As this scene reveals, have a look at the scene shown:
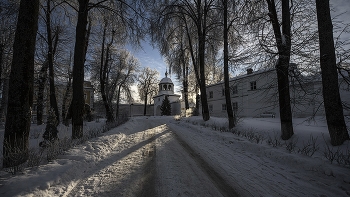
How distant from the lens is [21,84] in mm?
3750

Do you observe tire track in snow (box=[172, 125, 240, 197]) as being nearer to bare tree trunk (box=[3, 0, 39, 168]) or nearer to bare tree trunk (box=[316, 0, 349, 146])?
bare tree trunk (box=[316, 0, 349, 146])

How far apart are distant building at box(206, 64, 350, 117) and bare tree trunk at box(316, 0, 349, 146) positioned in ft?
1.59

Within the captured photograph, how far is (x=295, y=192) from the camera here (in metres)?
2.68

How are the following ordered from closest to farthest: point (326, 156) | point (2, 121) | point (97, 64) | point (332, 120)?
point (326, 156) → point (332, 120) → point (2, 121) → point (97, 64)

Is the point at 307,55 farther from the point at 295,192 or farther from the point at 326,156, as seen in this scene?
the point at 295,192

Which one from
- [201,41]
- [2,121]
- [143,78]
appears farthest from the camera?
[143,78]

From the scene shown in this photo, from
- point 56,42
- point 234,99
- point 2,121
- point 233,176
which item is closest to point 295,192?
point 233,176

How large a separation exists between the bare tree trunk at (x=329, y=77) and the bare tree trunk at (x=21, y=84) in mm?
7705

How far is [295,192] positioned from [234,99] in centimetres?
2502

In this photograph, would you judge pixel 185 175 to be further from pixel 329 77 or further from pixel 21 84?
pixel 329 77

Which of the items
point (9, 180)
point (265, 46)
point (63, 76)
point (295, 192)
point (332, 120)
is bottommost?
point (295, 192)

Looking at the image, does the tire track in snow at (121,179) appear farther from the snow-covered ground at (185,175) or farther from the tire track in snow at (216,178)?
the tire track in snow at (216,178)

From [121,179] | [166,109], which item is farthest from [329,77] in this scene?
[166,109]

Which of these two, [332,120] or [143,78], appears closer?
[332,120]
